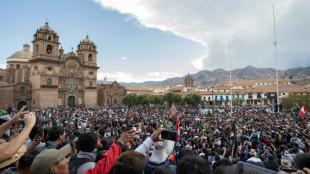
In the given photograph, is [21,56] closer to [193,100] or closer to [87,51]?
[87,51]

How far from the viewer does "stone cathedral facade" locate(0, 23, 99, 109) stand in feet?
125

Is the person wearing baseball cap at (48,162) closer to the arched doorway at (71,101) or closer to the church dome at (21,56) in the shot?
the arched doorway at (71,101)

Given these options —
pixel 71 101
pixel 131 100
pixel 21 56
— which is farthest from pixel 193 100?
pixel 21 56

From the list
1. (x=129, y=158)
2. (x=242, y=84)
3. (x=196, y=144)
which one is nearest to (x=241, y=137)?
(x=196, y=144)

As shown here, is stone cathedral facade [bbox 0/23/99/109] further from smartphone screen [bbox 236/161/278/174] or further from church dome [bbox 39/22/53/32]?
smartphone screen [bbox 236/161/278/174]

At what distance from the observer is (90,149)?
3.12 metres

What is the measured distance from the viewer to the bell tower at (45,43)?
38.5 meters

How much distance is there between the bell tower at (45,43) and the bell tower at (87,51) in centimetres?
735

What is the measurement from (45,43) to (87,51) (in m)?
10.7

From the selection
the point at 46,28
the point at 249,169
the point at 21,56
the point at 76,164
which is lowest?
the point at 76,164

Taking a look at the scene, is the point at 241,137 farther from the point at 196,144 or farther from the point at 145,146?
the point at 145,146

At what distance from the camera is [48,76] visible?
39.9m

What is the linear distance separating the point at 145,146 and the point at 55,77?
44250 mm

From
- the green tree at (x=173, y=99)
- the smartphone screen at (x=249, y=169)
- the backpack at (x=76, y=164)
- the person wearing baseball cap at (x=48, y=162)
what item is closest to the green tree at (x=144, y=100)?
the green tree at (x=173, y=99)
